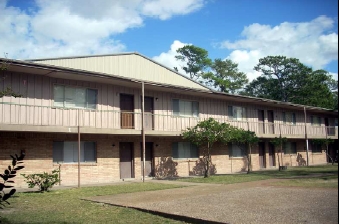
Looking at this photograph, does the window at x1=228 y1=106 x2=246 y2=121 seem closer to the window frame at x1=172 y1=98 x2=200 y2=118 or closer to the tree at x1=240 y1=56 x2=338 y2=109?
the window frame at x1=172 y1=98 x2=200 y2=118

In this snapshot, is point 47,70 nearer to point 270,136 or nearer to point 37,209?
point 37,209

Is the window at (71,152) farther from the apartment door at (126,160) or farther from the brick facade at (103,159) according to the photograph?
the apartment door at (126,160)

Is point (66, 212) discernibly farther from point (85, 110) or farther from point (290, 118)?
point (290, 118)

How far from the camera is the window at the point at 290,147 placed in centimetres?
3344

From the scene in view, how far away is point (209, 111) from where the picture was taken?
1016 inches

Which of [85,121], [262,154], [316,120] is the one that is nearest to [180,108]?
[85,121]

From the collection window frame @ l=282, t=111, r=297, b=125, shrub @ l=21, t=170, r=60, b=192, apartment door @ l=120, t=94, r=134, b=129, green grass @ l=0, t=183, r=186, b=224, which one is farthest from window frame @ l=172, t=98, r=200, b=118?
window frame @ l=282, t=111, r=297, b=125

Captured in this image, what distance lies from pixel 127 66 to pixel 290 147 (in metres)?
18.4

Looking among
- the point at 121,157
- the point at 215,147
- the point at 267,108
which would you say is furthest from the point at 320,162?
the point at 121,157

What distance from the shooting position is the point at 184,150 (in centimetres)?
2402

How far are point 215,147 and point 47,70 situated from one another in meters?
13.7

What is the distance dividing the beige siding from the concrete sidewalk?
1112cm

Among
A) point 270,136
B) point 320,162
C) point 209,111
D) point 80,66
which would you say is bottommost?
point 320,162

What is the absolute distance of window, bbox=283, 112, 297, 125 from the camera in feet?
111
